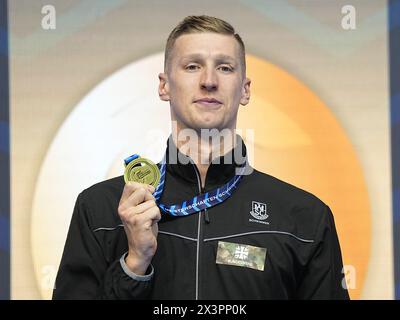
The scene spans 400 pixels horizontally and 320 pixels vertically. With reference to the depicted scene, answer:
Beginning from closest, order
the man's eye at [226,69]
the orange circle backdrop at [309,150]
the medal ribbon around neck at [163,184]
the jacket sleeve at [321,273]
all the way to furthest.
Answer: the medal ribbon around neck at [163,184] → the jacket sleeve at [321,273] → the man's eye at [226,69] → the orange circle backdrop at [309,150]

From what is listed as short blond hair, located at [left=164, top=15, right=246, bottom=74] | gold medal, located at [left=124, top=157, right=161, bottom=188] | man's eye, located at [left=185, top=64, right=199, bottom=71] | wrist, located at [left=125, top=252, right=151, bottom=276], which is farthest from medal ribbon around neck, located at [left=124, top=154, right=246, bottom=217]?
short blond hair, located at [left=164, top=15, right=246, bottom=74]

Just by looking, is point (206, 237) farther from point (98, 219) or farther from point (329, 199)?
point (329, 199)

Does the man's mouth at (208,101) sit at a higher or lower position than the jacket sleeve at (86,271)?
higher

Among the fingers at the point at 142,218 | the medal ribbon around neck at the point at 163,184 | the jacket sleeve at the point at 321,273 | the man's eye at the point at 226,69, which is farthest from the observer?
the man's eye at the point at 226,69

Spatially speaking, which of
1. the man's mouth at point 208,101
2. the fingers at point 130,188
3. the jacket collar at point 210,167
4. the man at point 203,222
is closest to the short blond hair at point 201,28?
the man at point 203,222

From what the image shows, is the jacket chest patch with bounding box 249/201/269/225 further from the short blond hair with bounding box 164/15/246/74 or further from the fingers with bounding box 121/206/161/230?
the short blond hair with bounding box 164/15/246/74

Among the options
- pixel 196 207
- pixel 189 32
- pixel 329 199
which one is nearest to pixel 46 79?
pixel 189 32

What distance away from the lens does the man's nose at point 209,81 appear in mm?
2285

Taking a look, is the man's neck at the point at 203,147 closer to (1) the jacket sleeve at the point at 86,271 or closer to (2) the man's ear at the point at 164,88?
(2) the man's ear at the point at 164,88

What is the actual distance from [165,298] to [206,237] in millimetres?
240

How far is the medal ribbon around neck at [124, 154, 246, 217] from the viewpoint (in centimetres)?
209

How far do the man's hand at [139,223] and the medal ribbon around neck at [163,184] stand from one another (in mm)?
61

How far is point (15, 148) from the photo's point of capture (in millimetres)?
3029

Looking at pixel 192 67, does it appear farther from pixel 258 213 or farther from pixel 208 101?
pixel 258 213
